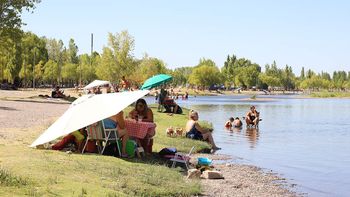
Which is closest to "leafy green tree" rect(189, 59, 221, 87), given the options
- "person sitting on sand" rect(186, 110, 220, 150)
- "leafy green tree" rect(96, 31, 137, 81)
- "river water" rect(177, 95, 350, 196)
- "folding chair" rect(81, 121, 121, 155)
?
"leafy green tree" rect(96, 31, 137, 81)

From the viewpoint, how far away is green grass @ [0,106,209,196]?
9.90 m

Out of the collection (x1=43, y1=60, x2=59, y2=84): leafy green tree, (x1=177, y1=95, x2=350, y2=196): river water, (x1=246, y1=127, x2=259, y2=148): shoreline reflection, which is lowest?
(x1=177, y1=95, x2=350, y2=196): river water

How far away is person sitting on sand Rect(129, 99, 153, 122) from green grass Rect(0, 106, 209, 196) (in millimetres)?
1685

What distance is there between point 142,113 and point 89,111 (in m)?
2.82

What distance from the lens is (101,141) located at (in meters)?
15.2

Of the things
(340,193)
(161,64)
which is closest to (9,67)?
(161,64)

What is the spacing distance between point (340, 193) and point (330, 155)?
8818 mm

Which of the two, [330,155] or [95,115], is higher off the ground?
[95,115]

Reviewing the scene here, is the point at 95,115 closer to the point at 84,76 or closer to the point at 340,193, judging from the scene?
the point at 340,193

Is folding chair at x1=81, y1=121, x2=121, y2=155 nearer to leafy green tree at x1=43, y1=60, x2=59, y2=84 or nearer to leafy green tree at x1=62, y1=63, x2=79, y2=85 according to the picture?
leafy green tree at x1=43, y1=60, x2=59, y2=84

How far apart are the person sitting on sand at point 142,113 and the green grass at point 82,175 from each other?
5.53ft

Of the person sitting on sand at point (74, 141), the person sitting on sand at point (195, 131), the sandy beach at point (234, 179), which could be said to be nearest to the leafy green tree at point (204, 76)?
the person sitting on sand at point (195, 131)

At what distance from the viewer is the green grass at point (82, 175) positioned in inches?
390

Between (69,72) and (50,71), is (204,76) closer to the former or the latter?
(69,72)
